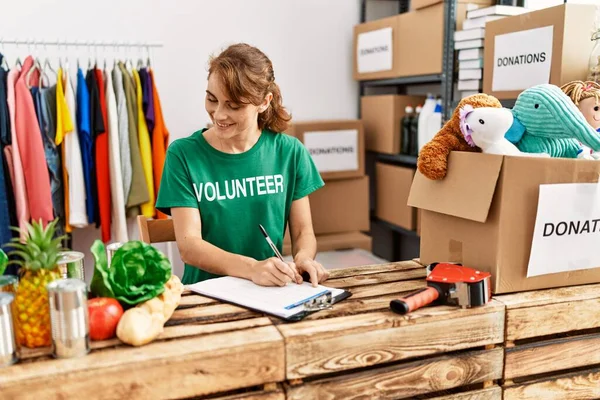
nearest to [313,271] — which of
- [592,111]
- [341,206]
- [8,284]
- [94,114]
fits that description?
[8,284]

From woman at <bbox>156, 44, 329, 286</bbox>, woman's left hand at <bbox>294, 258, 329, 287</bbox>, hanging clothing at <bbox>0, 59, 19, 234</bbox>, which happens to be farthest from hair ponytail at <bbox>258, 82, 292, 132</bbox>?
hanging clothing at <bbox>0, 59, 19, 234</bbox>

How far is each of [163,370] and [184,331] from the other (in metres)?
0.11

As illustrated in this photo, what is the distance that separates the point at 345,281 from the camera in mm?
1342

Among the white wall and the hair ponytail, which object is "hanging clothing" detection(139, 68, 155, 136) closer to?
the white wall

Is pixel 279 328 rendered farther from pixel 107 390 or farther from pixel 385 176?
pixel 385 176

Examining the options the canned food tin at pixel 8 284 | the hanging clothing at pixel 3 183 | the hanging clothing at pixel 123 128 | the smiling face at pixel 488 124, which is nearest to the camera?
the canned food tin at pixel 8 284

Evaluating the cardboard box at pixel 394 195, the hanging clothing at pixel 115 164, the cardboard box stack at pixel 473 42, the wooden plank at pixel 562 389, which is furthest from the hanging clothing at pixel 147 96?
the wooden plank at pixel 562 389

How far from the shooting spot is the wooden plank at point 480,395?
115 centimetres

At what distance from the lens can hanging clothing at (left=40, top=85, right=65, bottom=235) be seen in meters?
2.76

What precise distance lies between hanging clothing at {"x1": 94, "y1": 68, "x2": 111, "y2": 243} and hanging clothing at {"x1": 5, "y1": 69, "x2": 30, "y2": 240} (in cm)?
34

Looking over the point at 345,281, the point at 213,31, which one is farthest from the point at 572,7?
the point at 213,31

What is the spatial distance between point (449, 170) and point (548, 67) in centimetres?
95

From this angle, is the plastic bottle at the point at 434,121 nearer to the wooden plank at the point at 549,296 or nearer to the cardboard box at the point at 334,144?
the cardboard box at the point at 334,144

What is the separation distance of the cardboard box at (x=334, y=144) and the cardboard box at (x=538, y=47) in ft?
3.65
